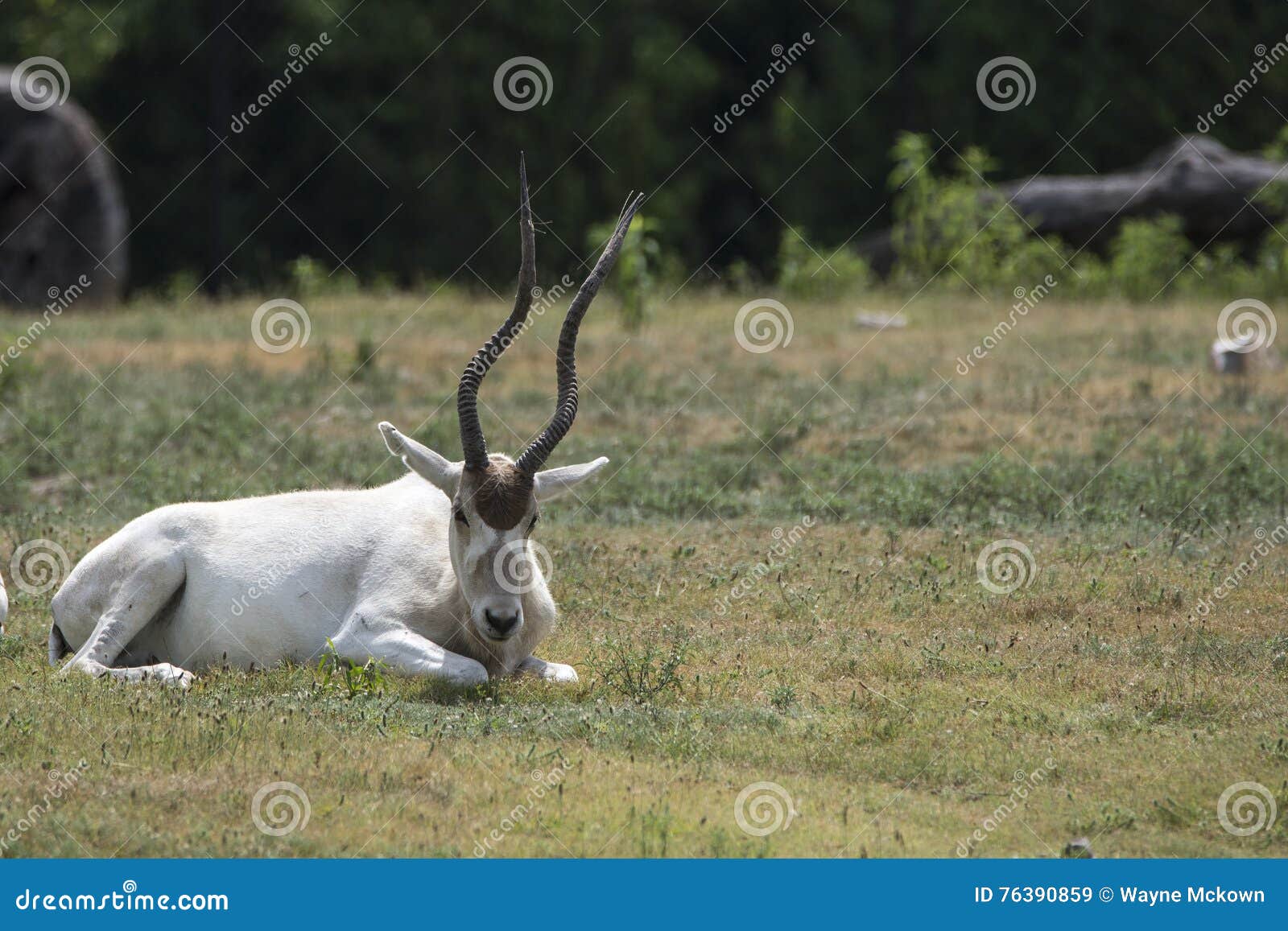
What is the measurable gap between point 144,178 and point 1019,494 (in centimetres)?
2896

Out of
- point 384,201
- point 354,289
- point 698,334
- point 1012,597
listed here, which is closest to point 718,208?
point 384,201

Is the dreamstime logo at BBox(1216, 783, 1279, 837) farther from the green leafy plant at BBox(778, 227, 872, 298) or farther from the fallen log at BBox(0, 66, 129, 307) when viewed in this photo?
the fallen log at BBox(0, 66, 129, 307)

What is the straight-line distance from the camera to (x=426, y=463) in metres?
8.60

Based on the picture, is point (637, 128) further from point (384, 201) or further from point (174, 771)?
point (174, 771)

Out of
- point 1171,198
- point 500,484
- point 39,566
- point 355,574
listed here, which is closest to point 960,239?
point 1171,198

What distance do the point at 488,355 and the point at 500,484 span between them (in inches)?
32.0
